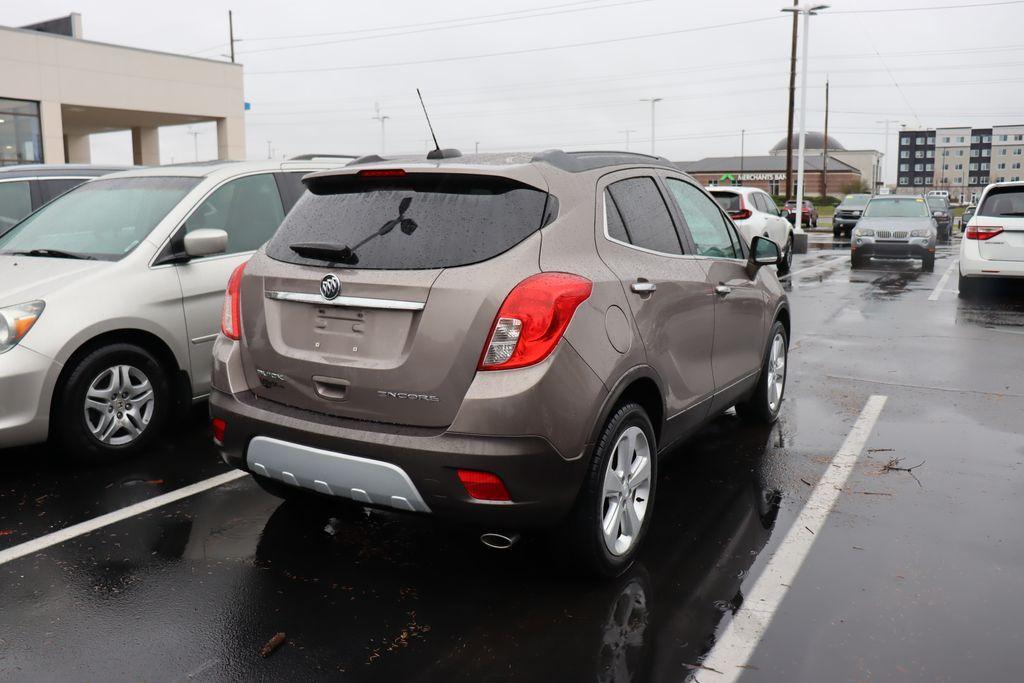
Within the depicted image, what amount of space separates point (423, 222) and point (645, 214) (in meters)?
1.22

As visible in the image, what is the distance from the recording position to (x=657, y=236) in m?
4.20

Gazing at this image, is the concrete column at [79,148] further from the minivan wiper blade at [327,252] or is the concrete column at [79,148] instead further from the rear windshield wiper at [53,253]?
the minivan wiper blade at [327,252]

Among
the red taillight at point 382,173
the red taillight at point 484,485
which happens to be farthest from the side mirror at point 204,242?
the red taillight at point 484,485

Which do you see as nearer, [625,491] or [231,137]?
[625,491]

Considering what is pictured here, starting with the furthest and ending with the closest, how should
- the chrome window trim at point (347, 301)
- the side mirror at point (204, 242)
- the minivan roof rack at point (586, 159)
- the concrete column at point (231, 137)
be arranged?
the concrete column at point (231, 137) → the side mirror at point (204, 242) → the minivan roof rack at point (586, 159) → the chrome window trim at point (347, 301)

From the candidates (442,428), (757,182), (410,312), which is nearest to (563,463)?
(442,428)

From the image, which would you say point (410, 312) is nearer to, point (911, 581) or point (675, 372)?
point (675, 372)

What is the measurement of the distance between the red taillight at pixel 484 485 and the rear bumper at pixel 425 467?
0.8 inches

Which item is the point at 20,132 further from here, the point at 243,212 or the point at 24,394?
the point at 24,394

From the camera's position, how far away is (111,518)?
14.2 ft

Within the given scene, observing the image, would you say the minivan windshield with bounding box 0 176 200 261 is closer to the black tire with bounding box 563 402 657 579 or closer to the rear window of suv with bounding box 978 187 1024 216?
the black tire with bounding box 563 402 657 579

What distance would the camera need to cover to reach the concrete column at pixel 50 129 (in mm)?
29875

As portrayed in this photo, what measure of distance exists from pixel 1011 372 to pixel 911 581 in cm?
520

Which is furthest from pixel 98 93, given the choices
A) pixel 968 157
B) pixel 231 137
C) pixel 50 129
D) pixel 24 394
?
pixel 968 157
